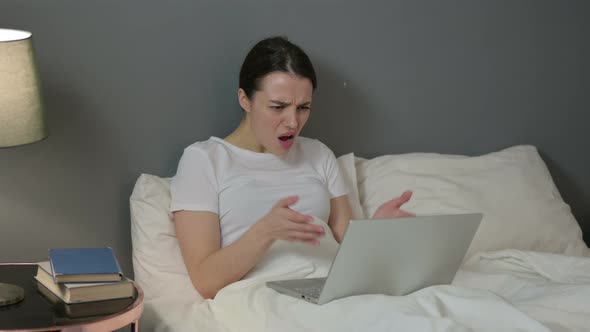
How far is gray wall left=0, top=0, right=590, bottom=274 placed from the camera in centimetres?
206

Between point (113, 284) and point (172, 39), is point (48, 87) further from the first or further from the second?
point (113, 284)

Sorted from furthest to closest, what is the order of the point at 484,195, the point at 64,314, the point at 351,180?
the point at 484,195, the point at 351,180, the point at 64,314

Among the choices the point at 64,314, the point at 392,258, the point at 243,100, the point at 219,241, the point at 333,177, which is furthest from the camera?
the point at 333,177

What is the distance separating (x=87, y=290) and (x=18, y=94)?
1.36ft

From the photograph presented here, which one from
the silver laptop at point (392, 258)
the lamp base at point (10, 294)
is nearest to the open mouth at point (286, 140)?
the silver laptop at point (392, 258)

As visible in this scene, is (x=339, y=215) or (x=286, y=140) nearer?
(x=286, y=140)

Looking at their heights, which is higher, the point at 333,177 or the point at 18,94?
the point at 18,94

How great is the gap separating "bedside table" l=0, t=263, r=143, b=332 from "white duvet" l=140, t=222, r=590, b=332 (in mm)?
221

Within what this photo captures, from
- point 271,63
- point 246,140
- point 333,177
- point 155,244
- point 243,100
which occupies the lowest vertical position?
point 155,244

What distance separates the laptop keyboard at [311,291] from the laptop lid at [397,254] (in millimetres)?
47

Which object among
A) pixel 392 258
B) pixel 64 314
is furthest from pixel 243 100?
pixel 64 314

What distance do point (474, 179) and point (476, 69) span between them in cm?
40

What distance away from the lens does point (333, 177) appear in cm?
224

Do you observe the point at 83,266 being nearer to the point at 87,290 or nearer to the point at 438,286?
the point at 87,290
